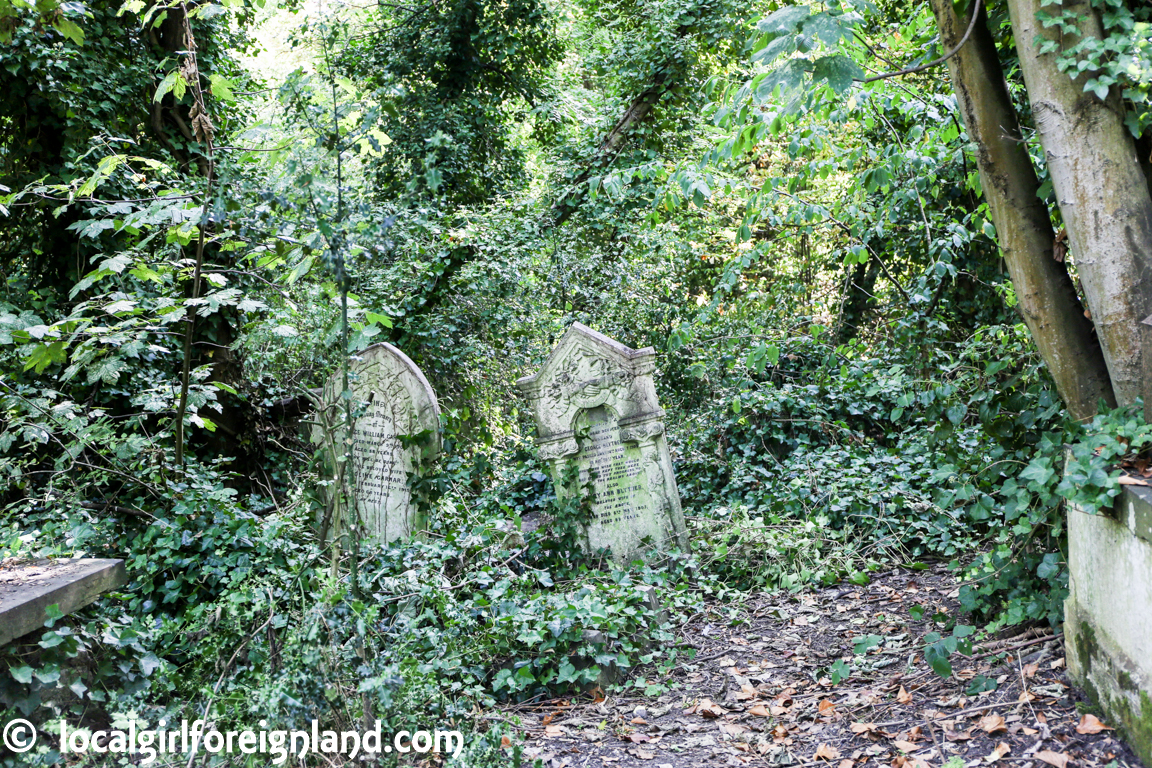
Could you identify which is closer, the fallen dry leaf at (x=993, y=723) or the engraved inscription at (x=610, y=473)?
the fallen dry leaf at (x=993, y=723)

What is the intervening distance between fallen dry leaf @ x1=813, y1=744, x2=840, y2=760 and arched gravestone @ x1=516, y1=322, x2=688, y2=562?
2570 mm

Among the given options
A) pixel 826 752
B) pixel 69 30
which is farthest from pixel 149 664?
pixel 69 30

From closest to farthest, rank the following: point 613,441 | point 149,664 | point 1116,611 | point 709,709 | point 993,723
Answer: point 1116,611 < point 993,723 < point 149,664 < point 709,709 < point 613,441

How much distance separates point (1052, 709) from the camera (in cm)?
286

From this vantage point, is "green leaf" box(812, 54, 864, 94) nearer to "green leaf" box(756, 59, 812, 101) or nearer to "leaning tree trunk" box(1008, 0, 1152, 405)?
"green leaf" box(756, 59, 812, 101)

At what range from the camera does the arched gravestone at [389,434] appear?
17.6 feet

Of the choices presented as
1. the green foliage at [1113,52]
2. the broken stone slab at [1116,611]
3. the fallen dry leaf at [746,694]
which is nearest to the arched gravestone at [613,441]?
the fallen dry leaf at [746,694]

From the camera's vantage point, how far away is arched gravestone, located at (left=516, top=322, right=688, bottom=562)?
224 inches

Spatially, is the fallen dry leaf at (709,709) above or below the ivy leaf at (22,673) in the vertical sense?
below

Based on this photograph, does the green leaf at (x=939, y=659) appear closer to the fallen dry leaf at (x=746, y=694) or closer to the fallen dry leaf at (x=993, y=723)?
the fallen dry leaf at (x=993, y=723)

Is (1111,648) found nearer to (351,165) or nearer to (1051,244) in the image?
(1051,244)
